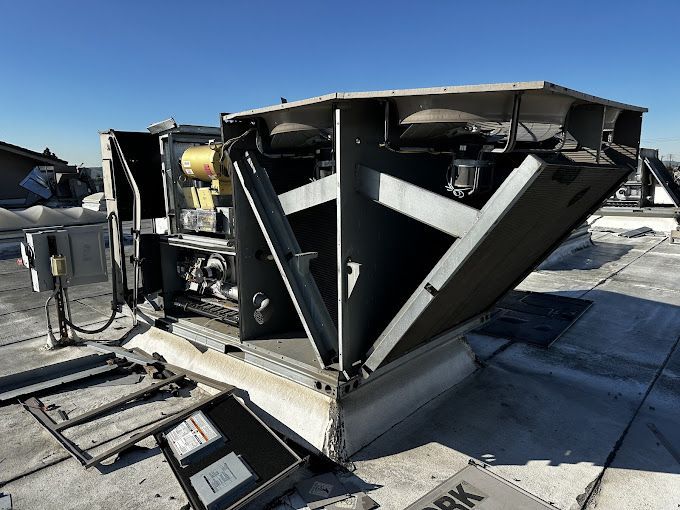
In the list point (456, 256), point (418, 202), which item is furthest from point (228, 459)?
point (418, 202)

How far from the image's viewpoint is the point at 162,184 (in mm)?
5508

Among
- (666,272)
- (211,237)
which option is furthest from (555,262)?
(211,237)

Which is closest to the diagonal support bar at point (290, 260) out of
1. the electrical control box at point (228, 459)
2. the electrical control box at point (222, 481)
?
the electrical control box at point (228, 459)

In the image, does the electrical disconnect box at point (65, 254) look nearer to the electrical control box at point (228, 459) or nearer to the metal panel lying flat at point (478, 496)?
the electrical control box at point (228, 459)

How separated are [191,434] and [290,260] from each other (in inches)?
58.5

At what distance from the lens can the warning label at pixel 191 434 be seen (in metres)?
3.28

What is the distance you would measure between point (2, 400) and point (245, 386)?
2.30 metres

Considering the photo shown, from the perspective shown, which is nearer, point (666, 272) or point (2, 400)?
point (2, 400)

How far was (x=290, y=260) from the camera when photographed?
142 inches

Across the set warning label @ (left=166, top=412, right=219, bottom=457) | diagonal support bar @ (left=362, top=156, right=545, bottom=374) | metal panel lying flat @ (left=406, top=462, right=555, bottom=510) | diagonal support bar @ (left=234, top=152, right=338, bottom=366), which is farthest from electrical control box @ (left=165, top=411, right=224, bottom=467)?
metal panel lying flat @ (left=406, top=462, right=555, bottom=510)

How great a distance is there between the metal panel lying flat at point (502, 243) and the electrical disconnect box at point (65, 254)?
399 centimetres

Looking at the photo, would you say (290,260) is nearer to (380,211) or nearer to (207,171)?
(380,211)

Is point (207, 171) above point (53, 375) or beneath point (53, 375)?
above

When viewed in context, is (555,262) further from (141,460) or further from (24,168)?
(24,168)
